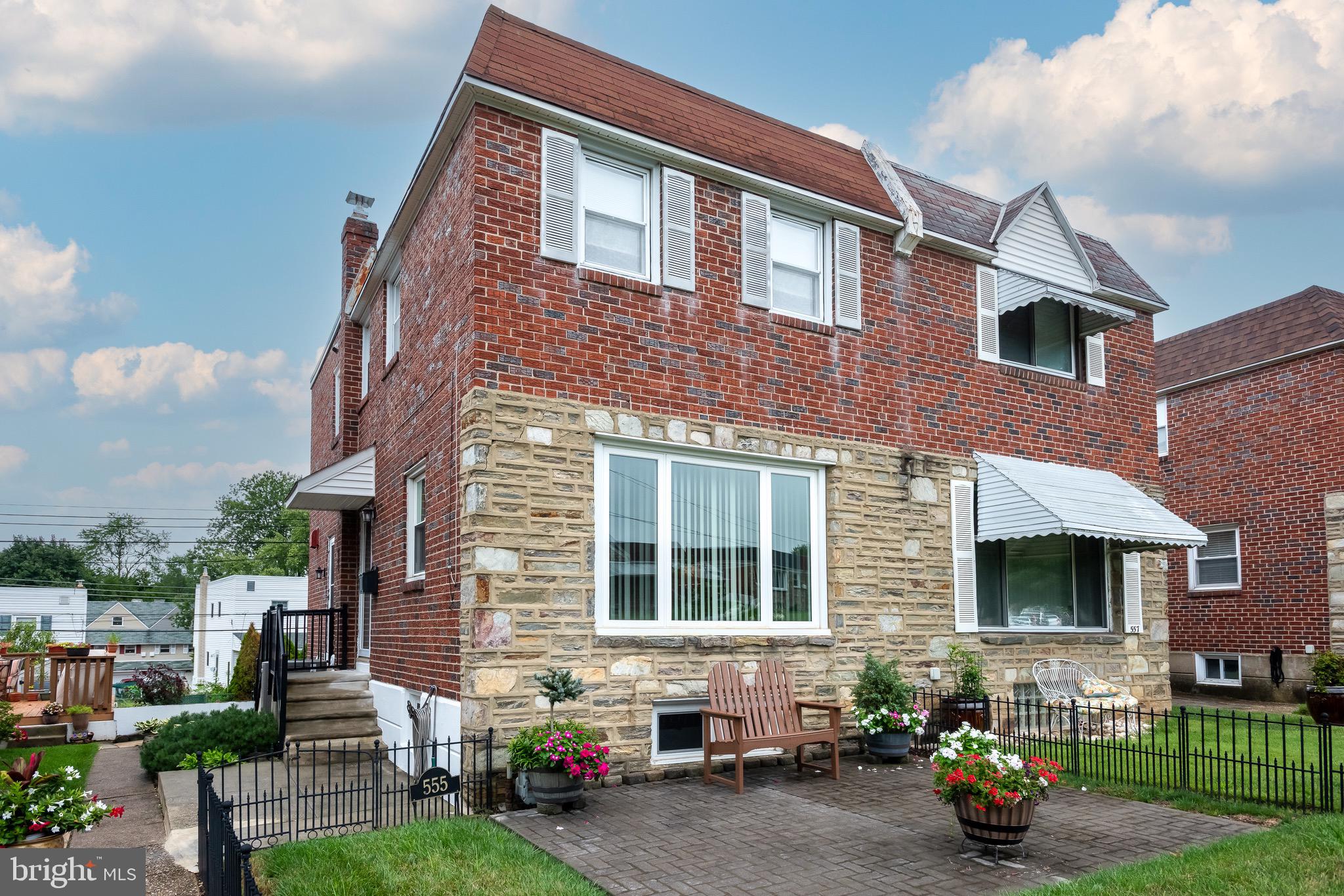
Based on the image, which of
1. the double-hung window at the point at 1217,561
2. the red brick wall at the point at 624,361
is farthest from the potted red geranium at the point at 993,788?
the double-hung window at the point at 1217,561

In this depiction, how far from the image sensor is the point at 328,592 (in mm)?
15992

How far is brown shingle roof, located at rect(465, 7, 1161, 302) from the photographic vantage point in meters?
9.24

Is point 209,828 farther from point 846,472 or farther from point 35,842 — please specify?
point 846,472

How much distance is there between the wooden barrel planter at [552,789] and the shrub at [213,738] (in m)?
4.70

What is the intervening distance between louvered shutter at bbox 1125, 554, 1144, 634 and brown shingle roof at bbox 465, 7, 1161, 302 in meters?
4.85

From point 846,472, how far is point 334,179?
40.6 feet

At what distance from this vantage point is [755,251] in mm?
10445

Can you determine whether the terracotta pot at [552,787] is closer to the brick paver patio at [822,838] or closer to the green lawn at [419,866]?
the brick paver patio at [822,838]

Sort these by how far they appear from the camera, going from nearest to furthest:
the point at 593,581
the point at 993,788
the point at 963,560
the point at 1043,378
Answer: the point at 993,788
the point at 593,581
the point at 963,560
the point at 1043,378

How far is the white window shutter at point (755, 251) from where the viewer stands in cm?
1034

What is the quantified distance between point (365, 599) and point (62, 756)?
445 cm

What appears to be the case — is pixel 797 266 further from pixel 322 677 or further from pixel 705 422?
pixel 322 677

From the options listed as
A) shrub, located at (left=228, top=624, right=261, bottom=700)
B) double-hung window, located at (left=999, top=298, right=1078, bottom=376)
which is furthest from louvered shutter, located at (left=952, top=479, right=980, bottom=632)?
shrub, located at (left=228, top=624, right=261, bottom=700)

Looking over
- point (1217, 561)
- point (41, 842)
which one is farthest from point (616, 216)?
point (1217, 561)
